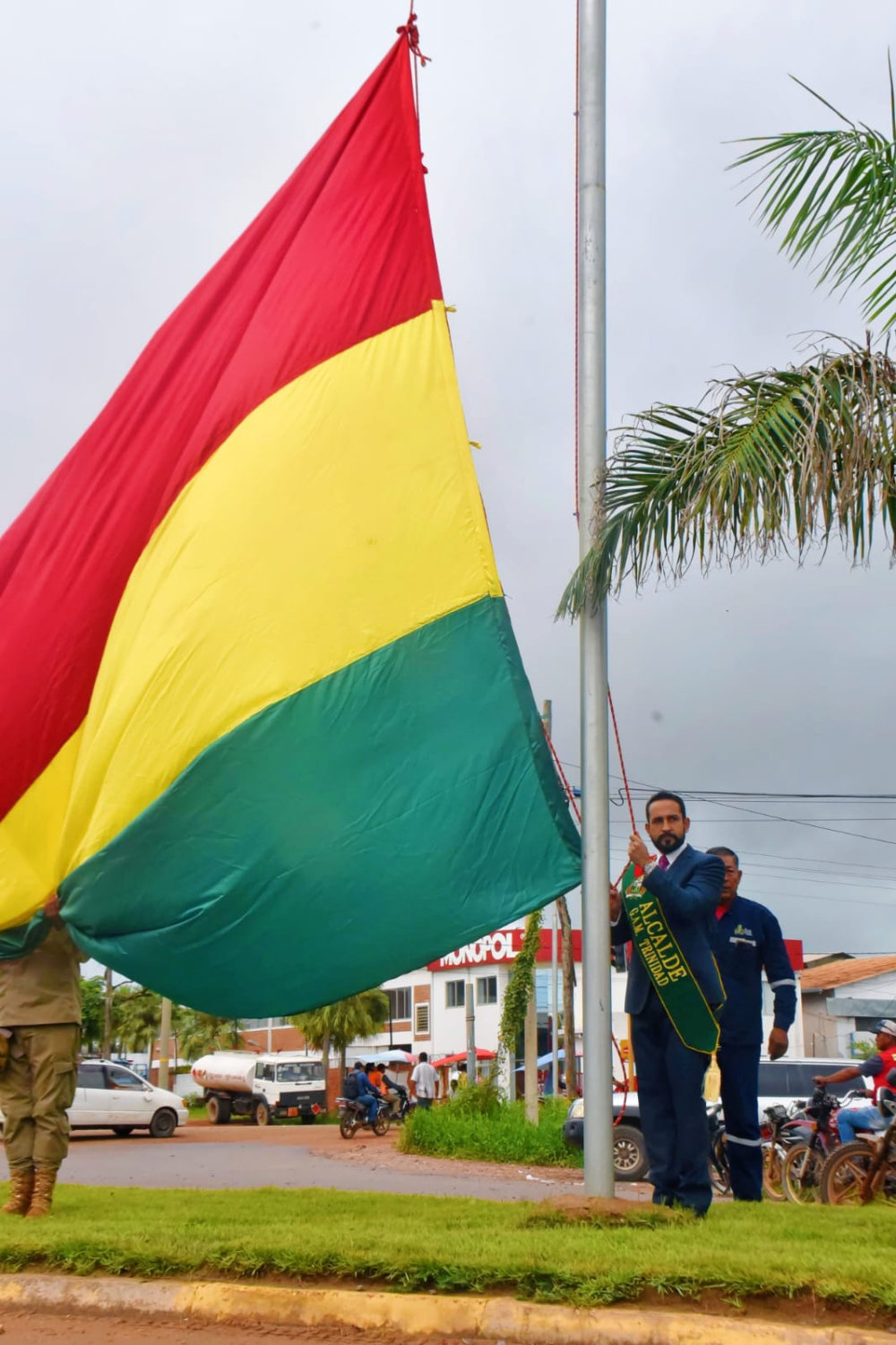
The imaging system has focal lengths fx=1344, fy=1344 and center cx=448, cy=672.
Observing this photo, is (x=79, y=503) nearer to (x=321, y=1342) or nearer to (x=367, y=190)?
(x=367, y=190)

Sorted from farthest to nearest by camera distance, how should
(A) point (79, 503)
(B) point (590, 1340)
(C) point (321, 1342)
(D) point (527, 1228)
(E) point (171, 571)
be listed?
(A) point (79, 503) → (E) point (171, 571) → (D) point (527, 1228) → (C) point (321, 1342) → (B) point (590, 1340)

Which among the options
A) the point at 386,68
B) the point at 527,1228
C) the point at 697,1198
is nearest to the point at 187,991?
the point at 527,1228

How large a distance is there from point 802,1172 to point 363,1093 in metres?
19.4

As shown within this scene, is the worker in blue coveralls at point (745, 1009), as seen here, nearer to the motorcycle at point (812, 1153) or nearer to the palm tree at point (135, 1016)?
the motorcycle at point (812, 1153)

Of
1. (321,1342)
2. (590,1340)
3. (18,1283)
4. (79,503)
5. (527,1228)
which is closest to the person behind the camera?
(590,1340)

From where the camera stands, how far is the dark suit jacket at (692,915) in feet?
18.7

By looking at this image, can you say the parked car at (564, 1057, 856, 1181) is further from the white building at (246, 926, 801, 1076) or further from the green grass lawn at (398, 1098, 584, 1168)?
the white building at (246, 926, 801, 1076)

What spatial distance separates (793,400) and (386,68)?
10.3 feet

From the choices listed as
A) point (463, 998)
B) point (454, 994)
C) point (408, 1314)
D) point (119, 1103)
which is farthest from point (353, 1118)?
point (454, 994)

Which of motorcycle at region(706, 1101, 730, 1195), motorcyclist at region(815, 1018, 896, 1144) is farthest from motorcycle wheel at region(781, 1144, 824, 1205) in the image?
motorcycle at region(706, 1101, 730, 1195)

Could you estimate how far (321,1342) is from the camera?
14.0 ft

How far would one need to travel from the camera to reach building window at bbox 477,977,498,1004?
191 ft

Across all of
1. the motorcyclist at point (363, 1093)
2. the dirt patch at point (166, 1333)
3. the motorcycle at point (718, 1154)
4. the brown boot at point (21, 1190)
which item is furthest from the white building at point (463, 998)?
the dirt patch at point (166, 1333)

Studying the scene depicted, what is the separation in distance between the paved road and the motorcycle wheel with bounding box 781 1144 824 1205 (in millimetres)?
1233
